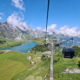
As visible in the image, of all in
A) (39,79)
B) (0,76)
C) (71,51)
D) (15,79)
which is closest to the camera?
(71,51)

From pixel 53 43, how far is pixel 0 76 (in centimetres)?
6073

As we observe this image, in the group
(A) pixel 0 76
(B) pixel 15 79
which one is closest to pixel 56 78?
(B) pixel 15 79

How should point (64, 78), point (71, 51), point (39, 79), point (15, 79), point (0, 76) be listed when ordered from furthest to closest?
point (0, 76), point (15, 79), point (39, 79), point (64, 78), point (71, 51)

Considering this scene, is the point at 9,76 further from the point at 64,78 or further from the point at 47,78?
the point at 64,78

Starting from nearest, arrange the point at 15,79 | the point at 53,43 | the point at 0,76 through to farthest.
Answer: the point at 53,43
the point at 15,79
the point at 0,76

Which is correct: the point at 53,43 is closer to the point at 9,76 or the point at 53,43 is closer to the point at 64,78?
the point at 64,78

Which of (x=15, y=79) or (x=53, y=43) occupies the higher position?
(x=53, y=43)

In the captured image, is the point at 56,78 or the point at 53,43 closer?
the point at 53,43

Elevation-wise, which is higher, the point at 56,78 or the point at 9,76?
the point at 56,78

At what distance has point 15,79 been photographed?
58062mm

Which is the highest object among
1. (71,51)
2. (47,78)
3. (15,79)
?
(71,51)

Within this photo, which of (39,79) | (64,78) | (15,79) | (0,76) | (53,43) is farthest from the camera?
(0,76)

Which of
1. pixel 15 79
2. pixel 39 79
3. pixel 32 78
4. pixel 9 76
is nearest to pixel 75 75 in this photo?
pixel 39 79

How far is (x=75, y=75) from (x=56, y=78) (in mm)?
8267
